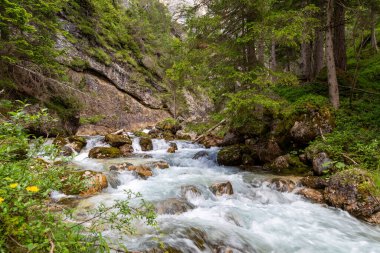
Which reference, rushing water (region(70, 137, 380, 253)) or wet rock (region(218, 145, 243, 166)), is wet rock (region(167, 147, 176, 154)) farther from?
rushing water (region(70, 137, 380, 253))

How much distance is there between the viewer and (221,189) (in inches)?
313

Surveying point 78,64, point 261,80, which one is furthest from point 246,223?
point 78,64

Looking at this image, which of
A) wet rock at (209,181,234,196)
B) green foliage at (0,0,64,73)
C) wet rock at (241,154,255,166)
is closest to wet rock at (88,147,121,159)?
green foliage at (0,0,64,73)

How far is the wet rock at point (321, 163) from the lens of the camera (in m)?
8.34

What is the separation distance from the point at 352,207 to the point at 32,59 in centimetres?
1365

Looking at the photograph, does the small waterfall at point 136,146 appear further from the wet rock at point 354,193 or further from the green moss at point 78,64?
the wet rock at point 354,193

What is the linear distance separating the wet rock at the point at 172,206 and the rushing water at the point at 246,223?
0.51 ft

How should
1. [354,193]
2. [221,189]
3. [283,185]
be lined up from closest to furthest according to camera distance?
[354,193]
[221,189]
[283,185]

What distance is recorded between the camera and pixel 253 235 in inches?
216

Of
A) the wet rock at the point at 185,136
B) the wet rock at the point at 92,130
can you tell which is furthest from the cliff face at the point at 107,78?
the wet rock at the point at 185,136

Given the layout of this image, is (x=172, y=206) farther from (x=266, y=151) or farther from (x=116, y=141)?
(x=116, y=141)

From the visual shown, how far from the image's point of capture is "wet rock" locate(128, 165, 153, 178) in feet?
30.9

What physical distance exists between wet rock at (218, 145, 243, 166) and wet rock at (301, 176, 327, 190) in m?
3.61

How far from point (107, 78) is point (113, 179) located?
20321 mm
